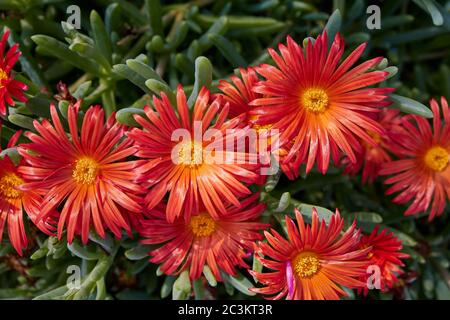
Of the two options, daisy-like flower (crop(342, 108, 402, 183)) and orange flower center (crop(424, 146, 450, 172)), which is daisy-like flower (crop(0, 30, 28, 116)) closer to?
daisy-like flower (crop(342, 108, 402, 183))

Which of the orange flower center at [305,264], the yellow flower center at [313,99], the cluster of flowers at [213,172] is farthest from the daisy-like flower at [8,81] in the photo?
the orange flower center at [305,264]

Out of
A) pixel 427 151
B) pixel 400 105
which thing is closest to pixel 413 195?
pixel 427 151

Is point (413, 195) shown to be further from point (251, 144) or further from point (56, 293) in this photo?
point (56, 293)

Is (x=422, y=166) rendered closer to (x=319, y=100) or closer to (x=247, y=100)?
(x=319, y=100)

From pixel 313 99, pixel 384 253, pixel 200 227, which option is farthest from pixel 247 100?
pixel 384 253

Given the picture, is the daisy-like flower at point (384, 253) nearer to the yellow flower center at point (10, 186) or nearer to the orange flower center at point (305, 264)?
the orange flower center at point (305, 264)
